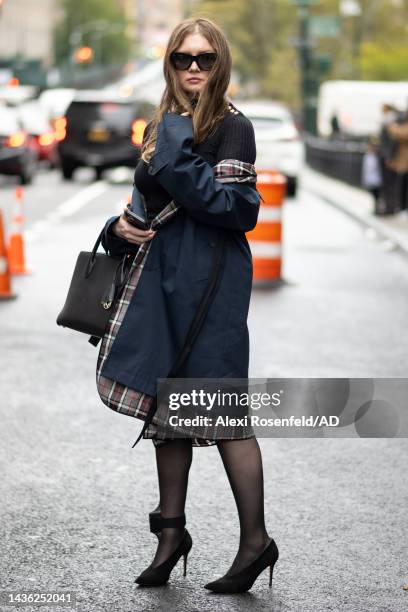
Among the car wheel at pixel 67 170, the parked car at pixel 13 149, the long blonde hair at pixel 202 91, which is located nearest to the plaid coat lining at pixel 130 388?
the long blonde hair at pixel 202 91

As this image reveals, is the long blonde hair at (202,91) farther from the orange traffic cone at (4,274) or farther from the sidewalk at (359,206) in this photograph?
the sidewalk at (359,206)

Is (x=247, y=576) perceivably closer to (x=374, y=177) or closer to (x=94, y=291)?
(x=94, y=291)

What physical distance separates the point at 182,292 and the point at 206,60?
2.28 ft

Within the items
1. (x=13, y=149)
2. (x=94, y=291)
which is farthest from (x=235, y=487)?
(x=13, y=149)

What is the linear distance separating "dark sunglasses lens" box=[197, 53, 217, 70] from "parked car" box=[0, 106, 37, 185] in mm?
26782

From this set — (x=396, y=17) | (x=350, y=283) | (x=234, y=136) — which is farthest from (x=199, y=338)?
(x=396, y=17)

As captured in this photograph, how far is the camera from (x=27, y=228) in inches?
803

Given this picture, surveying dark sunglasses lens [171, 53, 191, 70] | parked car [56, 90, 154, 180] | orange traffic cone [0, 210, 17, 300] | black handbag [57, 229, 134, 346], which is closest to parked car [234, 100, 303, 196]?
parked car [56, 90, 154, 180]

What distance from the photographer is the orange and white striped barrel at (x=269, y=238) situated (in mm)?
13984

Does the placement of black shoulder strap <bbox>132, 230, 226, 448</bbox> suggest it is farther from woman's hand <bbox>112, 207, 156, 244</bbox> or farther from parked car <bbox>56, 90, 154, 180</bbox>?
parked car <bbox>56, 90, 154, 180</bbox>

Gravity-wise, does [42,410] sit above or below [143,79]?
above

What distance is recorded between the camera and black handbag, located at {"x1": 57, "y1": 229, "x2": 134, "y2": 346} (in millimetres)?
4629

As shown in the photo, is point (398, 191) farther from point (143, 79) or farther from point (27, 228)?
point (143, 79)

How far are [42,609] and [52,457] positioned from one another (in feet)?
7.54
